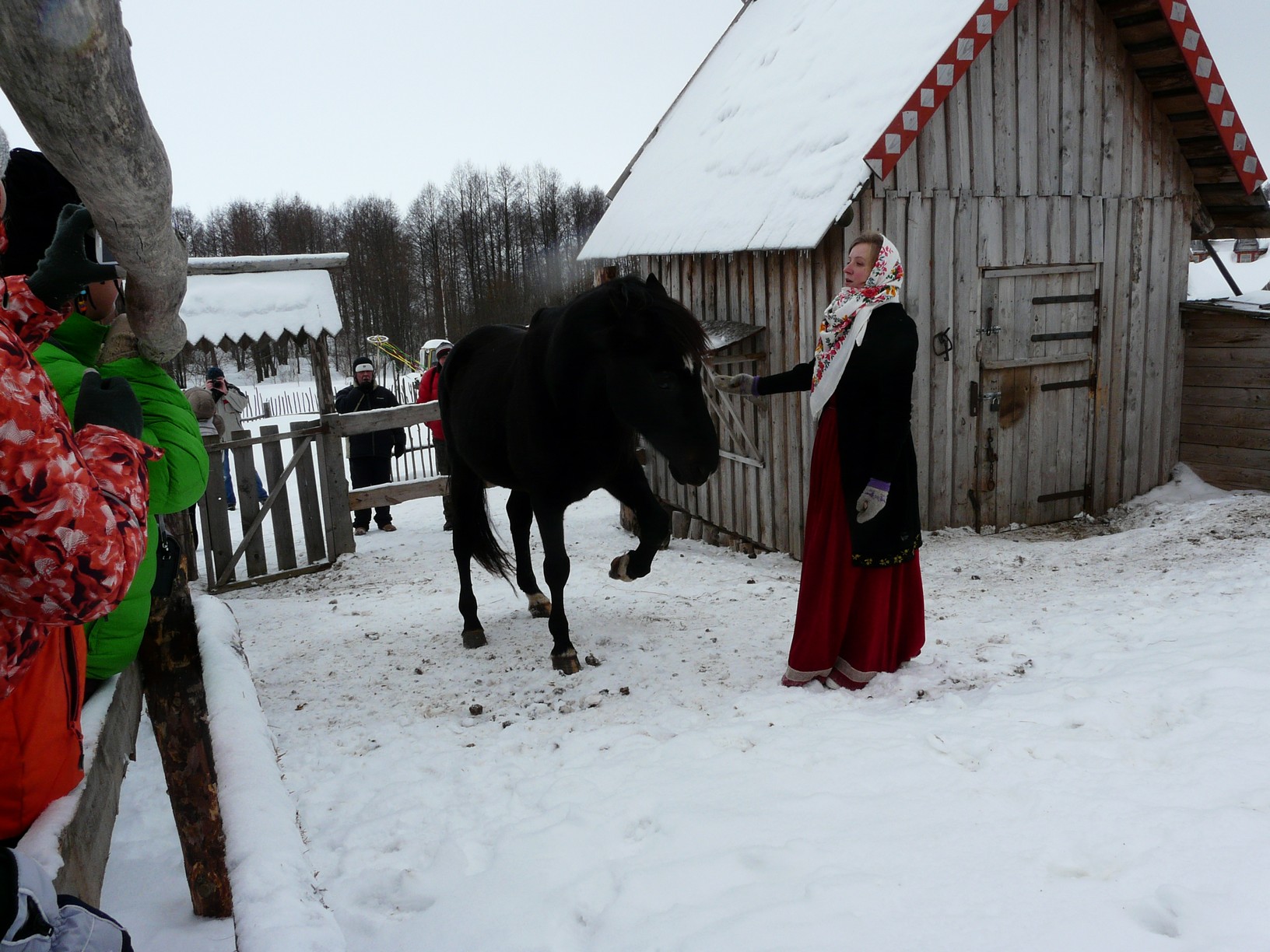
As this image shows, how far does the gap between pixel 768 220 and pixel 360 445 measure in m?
5.55

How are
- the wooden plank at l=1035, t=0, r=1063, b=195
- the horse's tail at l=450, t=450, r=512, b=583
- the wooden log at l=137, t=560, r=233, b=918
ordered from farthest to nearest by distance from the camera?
the wooden plank at l=1035, t=0, r=1063, b=195, the horse's tail at l=450, t=450, r=512, b=583, the wooden log at l=137, t=560, r=233, b=918

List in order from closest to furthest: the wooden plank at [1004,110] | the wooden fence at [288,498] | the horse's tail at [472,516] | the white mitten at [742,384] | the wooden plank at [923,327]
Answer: the white mitten at [742,384] < the horse's tail at [472,516] < the wooden plank at [923,327] < the wooden plank at [1004,110] < the wooden fence at [288,498]

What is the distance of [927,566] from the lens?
6250 mm

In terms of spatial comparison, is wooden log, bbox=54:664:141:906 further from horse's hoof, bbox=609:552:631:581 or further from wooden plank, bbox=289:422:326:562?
wooden plank, bbox=289:422:326:562

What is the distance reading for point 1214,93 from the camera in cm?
698

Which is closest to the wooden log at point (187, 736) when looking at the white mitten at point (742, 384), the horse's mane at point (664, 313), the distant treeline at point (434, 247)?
the horse's mane at point (664, 313)

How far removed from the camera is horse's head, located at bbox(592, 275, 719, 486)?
3781mm

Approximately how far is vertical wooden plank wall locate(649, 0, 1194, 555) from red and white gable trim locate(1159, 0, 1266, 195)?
1.67ft

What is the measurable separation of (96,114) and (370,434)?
29.0ft

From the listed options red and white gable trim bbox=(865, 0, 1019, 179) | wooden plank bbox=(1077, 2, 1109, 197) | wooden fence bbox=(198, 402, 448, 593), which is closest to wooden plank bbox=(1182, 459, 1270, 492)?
wooden plank bbox=(1077, 2, 1109, 197)

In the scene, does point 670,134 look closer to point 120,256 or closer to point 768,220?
point 768,220

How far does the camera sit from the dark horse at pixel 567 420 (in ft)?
12.5

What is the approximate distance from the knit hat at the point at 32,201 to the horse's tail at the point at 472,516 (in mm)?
3609

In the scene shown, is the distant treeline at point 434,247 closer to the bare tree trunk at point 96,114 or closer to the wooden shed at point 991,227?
the wooden shed at point 991,227
